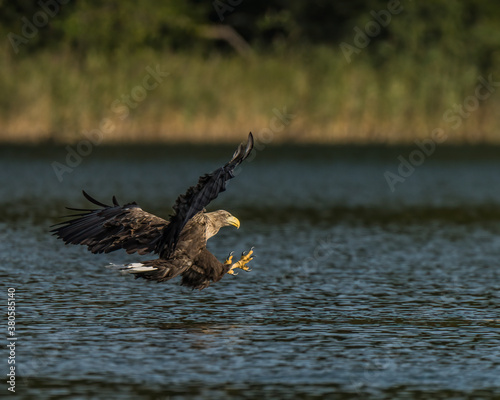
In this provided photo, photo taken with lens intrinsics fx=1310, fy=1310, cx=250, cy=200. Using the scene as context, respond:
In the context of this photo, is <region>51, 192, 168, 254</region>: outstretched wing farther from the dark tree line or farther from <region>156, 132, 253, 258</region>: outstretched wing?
the dark tree line

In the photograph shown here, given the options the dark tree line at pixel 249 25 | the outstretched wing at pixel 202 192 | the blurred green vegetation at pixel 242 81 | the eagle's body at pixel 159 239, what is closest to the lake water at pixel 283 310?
the eagle's body at pixel 159 239

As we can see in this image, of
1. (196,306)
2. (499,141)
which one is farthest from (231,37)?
(196,306)

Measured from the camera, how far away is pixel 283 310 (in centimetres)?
1248

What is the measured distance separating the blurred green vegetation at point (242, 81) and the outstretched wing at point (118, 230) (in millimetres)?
25126

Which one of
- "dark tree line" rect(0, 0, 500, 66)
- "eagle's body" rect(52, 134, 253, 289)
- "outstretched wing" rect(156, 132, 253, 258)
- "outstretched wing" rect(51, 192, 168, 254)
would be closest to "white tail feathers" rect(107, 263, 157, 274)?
"eagle's body" rect(52, 134, 253, 289)

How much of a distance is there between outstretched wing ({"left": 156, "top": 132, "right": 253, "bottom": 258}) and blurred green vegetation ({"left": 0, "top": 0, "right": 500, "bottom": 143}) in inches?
Result: 1052

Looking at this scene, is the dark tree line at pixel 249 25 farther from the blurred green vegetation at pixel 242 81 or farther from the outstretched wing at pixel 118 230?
the outstretched wing at pixel 118 230

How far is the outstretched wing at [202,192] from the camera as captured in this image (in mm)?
10508

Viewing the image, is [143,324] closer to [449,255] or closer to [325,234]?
[449,255]

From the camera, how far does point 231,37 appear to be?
53.5 m

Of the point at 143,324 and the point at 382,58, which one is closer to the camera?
the point at 143,324

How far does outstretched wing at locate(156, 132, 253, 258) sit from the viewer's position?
414 inches

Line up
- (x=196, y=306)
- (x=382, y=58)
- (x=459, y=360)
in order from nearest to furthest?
(x=459, y=360), (x=196, y=306), (x=382, y=58)

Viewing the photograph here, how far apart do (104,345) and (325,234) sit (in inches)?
401
